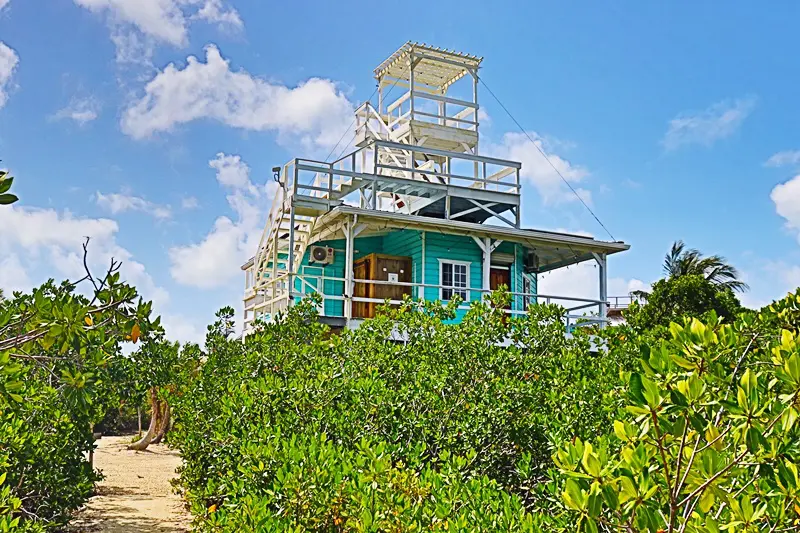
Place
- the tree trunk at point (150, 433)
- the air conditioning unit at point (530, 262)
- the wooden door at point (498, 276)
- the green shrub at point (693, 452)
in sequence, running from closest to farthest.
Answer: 1. the green shrub at point (693, 452)
2. the wooden door at point (498, 276)
3. the air conditioning unit at point (530, 262)
4. the tree trunk at point (150, 433)

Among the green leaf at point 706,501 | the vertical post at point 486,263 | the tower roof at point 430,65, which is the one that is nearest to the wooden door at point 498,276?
the vertical post at point 486,263

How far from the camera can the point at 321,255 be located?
742 inches

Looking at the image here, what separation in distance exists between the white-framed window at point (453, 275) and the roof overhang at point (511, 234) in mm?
1360

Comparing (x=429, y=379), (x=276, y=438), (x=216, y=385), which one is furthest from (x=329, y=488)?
(x=216, y=385)

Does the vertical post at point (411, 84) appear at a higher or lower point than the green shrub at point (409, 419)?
higher

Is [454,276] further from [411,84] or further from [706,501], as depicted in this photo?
[706,501]

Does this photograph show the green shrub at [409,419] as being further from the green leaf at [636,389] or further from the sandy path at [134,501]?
the sandy path at [134,501]

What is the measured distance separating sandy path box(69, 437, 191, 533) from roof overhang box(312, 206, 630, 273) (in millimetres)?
6924

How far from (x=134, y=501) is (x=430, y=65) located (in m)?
14.3

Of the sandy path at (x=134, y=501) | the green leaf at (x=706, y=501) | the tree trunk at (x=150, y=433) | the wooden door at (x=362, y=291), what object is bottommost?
the sandy path at (x=134, y=501)

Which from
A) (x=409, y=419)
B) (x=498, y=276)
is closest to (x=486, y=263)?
(x=498, y=276)

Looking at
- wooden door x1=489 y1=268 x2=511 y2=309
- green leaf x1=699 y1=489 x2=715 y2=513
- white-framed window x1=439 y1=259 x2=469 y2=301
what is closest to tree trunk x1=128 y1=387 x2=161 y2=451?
white-framed window x1=439 y1=259 x2=469 y2=301

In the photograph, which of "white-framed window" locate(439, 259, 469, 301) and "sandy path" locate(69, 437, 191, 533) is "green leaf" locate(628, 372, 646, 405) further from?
"white-framed window" locate(439, 259, 469, 301)

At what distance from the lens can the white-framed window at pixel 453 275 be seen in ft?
63.5
